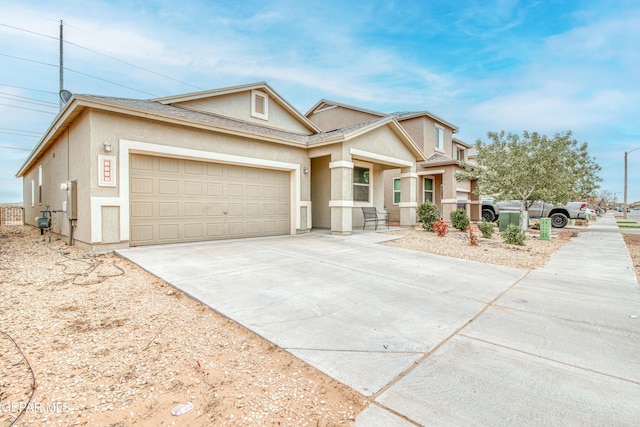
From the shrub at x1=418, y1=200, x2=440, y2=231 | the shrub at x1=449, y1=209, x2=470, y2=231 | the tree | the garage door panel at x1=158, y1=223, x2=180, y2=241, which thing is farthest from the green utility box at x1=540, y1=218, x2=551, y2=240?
the garage door panel at x1=158, y1=223, x2=180, y2=241

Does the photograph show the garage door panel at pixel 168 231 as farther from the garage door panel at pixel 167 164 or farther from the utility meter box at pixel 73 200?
the utility meter box at pixel 73 200

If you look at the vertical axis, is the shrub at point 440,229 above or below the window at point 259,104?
below

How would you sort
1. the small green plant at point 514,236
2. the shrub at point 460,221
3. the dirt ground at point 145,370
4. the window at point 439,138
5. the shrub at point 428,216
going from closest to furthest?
the dirt ground at point 145,370 < the small green plant at point 514,236 < the shrub at point 428,216 < the shrub at point 460,221 < the window at point 439,138

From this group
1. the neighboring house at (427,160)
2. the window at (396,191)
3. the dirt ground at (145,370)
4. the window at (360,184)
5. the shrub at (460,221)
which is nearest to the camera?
the dirt ground at (145,370)

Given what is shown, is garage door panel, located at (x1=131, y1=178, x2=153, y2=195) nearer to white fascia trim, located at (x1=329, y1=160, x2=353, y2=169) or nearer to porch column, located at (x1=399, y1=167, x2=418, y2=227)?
white fascia trim, located at (x1=329, y1=160, x2=353, y2=169)

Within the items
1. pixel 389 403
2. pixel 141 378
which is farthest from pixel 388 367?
pixel 141 378

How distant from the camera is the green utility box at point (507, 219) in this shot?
526 inches

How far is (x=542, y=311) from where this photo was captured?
404cm

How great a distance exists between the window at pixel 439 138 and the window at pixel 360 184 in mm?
7587

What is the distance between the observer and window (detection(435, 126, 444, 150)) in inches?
741

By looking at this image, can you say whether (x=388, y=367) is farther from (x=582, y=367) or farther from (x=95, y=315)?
(x=95, y=315)

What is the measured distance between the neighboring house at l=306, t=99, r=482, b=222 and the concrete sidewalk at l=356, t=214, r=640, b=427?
12.0 m

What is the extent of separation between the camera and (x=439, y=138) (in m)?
19.1

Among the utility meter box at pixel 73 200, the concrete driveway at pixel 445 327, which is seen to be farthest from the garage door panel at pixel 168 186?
the utility meter box at pixel 73 200
